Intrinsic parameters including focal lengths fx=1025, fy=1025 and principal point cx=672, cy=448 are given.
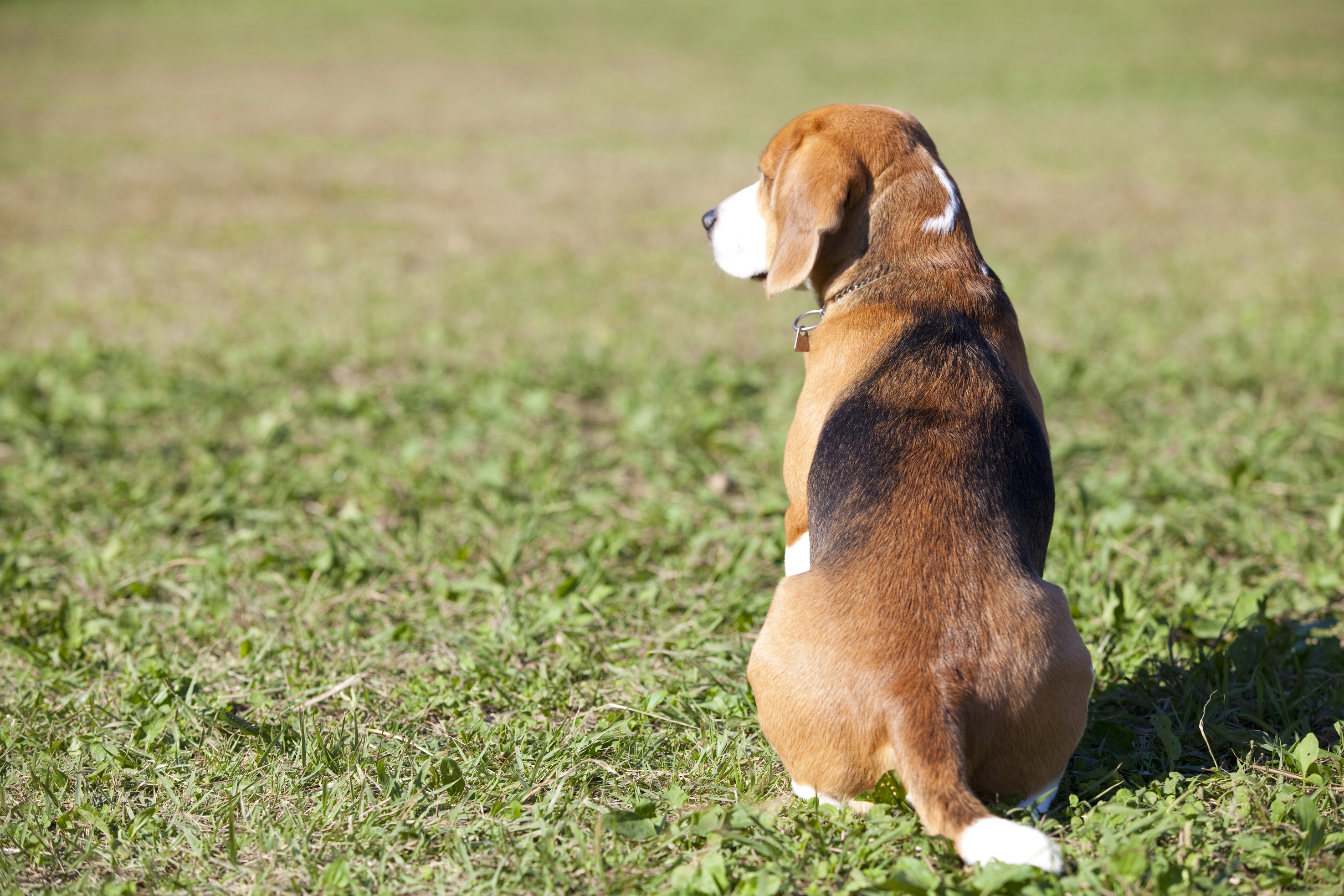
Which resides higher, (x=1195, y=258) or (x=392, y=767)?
(x=1195, y=258)

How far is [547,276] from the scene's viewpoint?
831cm

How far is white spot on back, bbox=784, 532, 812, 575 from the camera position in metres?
2.85

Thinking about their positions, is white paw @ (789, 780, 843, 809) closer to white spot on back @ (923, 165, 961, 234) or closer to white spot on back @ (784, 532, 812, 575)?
white spot on back @ (784, 532, 812, 575)

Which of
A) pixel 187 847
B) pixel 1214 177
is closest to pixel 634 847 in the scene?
pixel 187 847

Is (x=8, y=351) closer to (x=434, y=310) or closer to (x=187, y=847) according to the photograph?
(x=434, y=310)

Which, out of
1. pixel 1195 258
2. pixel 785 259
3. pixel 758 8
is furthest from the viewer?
pixel 758 8

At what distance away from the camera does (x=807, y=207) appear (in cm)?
299

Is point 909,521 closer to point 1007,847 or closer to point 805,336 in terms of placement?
point 1007,847

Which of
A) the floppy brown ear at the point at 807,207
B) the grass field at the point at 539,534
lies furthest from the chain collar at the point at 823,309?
the grass field at the point at 539,534

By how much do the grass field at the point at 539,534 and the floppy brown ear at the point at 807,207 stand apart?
1298 millimetres

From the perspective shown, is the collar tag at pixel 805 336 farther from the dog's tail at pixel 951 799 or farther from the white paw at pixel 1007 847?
the white paw at pixel 1007 847

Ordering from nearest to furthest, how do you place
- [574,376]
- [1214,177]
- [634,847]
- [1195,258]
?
1. [634,847]
2. [574,376]
3. [1195,258]
4. [1214,177]

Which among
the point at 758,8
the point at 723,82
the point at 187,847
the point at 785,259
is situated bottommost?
the point at 187,847

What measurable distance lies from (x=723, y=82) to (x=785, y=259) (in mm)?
19650
